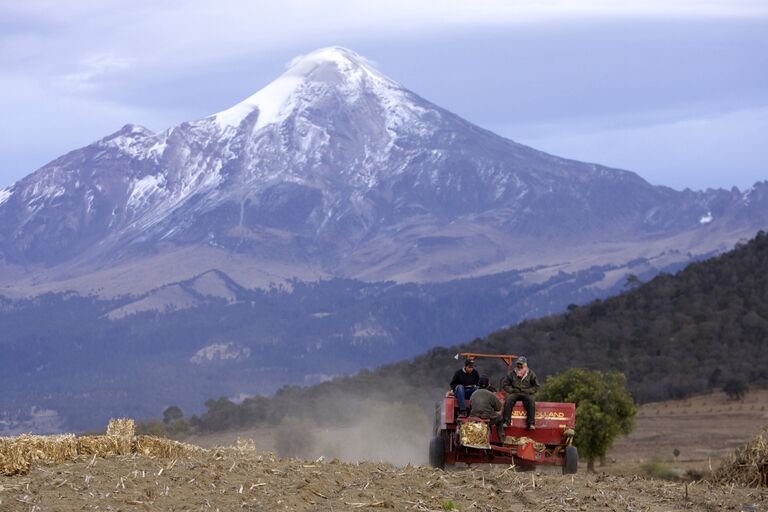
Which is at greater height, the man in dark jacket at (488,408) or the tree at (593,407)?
the man in dark jacket at (488,408)

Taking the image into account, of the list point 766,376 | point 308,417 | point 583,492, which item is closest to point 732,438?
point 766,376

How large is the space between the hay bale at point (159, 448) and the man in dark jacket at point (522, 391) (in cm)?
566

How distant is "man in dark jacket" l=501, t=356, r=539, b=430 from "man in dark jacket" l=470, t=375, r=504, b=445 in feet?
0.46

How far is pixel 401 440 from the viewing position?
140 ft

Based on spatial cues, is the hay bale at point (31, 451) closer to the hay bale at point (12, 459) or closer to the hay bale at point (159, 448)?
the hay bale at point (12, 459)

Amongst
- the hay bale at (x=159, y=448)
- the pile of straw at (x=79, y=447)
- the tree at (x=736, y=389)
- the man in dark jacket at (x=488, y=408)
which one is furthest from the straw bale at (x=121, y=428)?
the tree at (x=736, y=389)

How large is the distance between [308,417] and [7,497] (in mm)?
55296

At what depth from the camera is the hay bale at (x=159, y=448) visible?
62.4 feet

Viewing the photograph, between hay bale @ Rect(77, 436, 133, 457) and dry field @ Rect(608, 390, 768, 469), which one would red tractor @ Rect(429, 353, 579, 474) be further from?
dry field @ Rect(608, 390, 768, 469)

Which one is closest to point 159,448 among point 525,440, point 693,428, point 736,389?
point 525,440

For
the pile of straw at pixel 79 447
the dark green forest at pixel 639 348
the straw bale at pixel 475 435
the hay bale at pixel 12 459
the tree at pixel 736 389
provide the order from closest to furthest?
1. the hay bale at pixel 12 459
2. the pile of straw at pixel 79 447
3. the straw bale at pixel 475 435
4. the tree at pixel 736 389
5. the dark green forest at pixel 639 348

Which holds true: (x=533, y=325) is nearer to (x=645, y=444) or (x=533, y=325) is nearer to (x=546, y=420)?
(x=645, y=444)

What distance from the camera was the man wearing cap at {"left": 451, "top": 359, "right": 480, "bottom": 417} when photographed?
963 inches

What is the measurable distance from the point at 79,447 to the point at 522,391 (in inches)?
301
